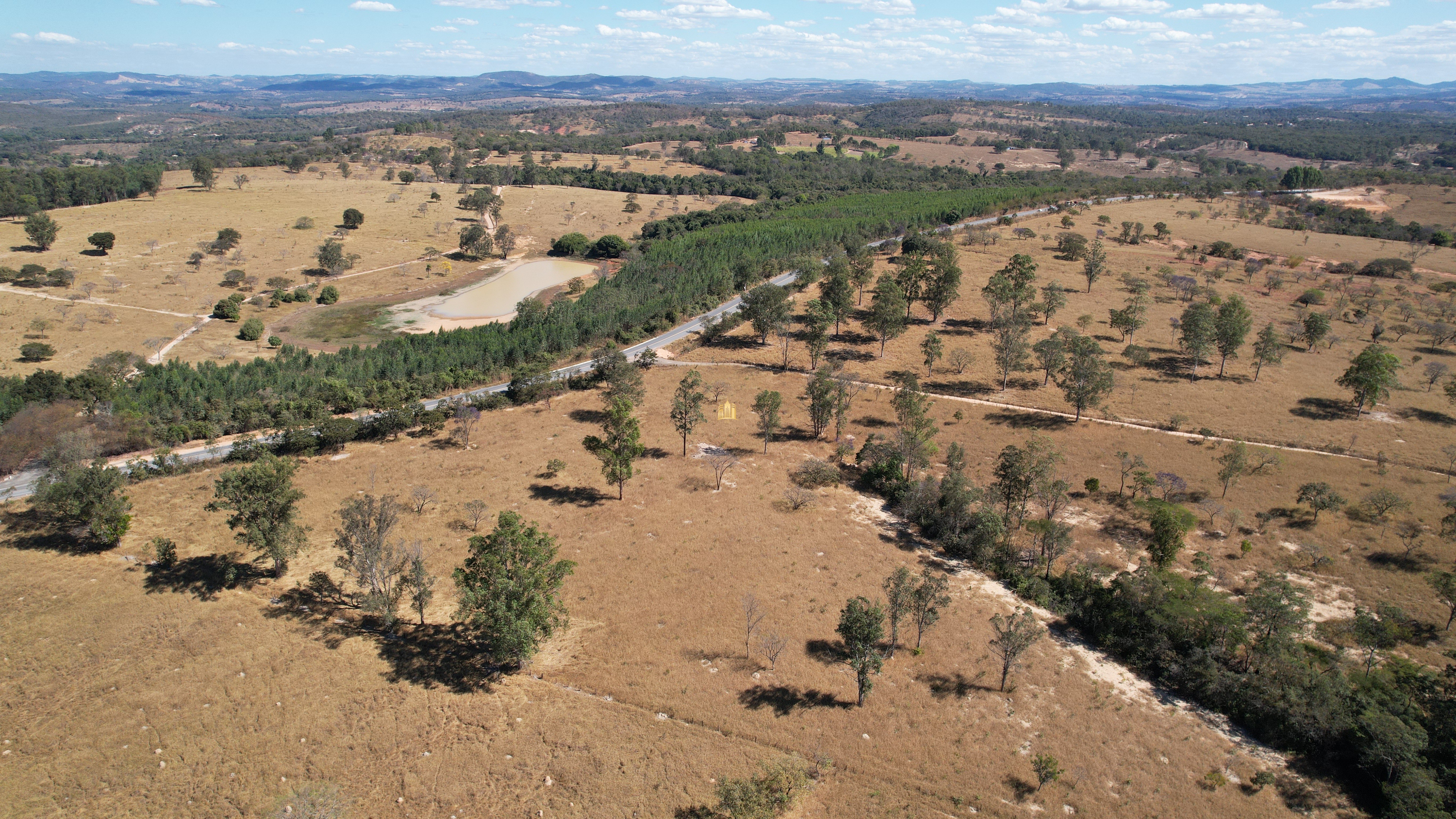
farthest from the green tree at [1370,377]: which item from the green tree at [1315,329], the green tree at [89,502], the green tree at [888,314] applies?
the green tree at [89,502]

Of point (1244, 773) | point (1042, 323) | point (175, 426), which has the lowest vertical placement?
point (1244, 773)

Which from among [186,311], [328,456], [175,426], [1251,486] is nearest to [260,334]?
[186,311]

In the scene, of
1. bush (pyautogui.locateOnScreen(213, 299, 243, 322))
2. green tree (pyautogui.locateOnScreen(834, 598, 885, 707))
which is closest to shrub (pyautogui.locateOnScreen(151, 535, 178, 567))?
green tree (pyautogui.locateOnScreen(834, 598, 885, 707))

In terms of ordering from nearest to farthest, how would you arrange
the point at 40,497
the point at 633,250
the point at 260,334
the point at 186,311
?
the point at 40,497 → the point at 260,334 → the point at 186,311 → the point at 633,250

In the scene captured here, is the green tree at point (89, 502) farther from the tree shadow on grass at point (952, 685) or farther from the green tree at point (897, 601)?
the tree shadow on grass at point (952, 685)

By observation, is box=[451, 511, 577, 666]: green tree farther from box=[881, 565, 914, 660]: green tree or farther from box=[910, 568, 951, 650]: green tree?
box=[910, 568, 951, 650]: green tree

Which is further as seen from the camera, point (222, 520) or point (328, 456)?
point (328, 456)

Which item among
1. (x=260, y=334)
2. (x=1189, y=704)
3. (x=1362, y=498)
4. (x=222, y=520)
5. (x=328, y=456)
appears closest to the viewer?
(x=1189, y=704)

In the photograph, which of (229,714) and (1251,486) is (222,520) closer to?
(229,714)
